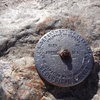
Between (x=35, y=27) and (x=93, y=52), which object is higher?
(x=35, y=27)

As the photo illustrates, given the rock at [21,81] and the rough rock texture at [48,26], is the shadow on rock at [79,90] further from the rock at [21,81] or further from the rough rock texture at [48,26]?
the rock at [21,81]

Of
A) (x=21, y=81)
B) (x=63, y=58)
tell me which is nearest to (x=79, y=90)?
(x=63, y=58)

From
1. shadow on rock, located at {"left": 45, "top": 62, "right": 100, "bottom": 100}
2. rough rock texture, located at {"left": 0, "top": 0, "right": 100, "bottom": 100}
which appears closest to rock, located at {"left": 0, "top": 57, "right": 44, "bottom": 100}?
rough rock texture, located at {"left": 0, "top": 0, "right": 100, "bottom": 100}

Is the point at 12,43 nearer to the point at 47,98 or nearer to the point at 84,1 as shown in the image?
the point at 47,98

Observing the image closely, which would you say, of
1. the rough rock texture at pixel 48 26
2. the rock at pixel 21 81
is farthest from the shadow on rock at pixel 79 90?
the rock at pixel 21 81

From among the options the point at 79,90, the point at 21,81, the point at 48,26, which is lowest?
the point at 79,90

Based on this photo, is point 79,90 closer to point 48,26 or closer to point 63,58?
point 63,58

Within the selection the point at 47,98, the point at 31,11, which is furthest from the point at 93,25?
the point at 47,98

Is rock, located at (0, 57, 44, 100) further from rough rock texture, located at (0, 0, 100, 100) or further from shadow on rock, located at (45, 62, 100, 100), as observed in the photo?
shadow on rock, located at (45, 62, 100, 100)
